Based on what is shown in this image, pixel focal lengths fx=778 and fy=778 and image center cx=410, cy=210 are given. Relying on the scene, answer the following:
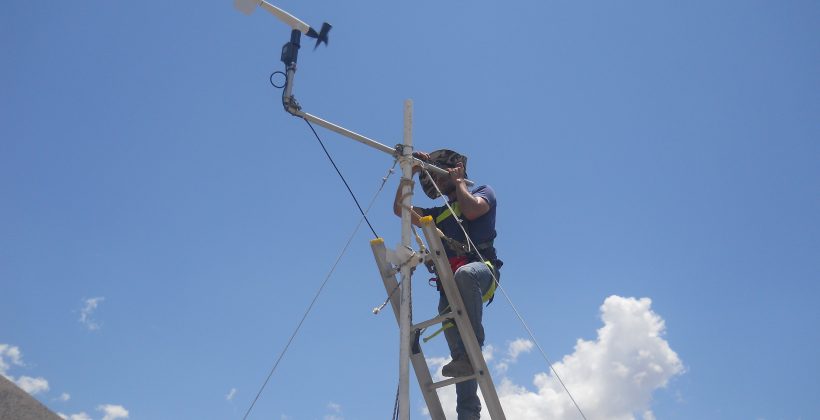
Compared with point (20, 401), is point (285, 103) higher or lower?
higher

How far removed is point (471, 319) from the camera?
8.95m

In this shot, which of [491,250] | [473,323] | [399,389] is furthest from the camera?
[491,250]

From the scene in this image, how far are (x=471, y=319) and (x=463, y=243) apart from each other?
1.02 m

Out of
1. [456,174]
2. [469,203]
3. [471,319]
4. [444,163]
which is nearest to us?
[471,319]

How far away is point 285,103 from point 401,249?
214 cm

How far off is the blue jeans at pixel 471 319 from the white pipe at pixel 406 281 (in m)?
→ 0.59

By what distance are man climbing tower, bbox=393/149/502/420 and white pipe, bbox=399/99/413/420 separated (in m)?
0.21

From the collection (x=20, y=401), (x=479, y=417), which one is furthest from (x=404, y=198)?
(x=20, y=401)

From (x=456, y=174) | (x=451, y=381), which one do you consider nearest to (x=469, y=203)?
(x=456, y=174)

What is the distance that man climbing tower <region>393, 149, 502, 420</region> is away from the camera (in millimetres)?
8891

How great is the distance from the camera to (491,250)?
31.3ft

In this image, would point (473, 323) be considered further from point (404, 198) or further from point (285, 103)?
point (285, 103)

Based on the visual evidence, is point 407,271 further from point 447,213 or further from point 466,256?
point 447,213

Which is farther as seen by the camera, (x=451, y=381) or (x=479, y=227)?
(x=479, y=227)
